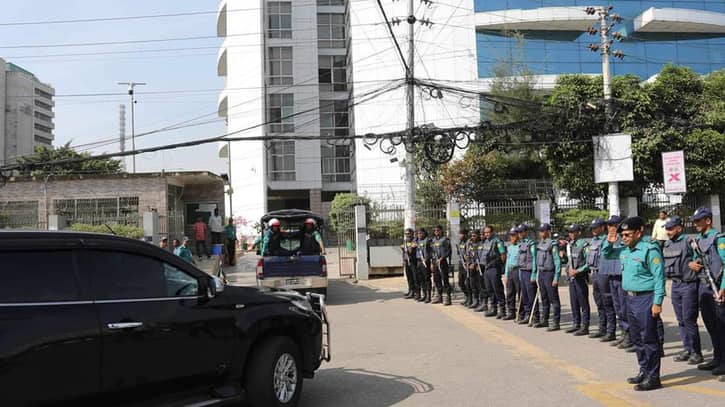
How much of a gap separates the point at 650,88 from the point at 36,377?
22.9 m

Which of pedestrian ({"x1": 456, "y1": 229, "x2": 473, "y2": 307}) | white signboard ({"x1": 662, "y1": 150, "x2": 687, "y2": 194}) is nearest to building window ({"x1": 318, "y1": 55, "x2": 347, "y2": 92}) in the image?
white signboard ({"x1": 662, "y1": 150, "x2": 687, "y2": 194})

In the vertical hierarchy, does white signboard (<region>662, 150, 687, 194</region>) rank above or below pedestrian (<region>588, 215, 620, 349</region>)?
above

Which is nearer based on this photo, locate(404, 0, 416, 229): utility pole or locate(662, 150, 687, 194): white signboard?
locate(662, 150, 687, 194): white signboard

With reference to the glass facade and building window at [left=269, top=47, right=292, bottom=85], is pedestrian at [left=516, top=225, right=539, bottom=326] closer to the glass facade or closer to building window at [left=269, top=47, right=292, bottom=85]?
the glass facade

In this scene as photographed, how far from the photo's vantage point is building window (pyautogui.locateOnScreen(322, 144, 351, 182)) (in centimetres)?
4425

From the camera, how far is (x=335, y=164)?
146 feet

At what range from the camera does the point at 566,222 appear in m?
20.8

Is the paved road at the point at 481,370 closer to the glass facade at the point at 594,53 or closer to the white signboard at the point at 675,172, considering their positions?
the white signboard at the point at 675,172

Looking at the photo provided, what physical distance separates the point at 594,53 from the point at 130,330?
4200 cm

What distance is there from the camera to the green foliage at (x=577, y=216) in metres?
20.5

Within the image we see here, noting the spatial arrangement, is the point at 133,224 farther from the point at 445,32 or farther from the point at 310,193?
A: the point at 445,32

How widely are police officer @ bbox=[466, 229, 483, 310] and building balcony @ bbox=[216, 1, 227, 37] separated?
3560 cm

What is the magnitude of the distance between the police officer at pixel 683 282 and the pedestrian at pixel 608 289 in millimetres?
819

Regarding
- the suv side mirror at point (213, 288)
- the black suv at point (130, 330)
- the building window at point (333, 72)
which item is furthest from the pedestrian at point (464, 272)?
the building window at point (333, 72)
